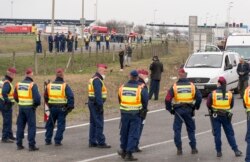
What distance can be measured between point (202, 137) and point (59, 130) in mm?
3908

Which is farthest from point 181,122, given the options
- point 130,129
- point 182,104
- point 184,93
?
point 130,129

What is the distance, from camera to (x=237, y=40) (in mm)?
35562

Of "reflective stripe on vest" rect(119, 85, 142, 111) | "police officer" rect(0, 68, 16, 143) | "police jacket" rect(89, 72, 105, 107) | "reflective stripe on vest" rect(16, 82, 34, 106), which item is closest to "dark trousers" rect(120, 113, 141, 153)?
"reflective stripe on vest" rect(119, 85, 142, 111)

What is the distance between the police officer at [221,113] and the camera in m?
13.0

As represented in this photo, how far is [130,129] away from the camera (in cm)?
1271

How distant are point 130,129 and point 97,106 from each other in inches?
66.3

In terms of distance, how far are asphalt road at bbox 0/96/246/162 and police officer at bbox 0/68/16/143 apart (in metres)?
0.42

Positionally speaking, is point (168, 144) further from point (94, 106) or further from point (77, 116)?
point (77, 116)

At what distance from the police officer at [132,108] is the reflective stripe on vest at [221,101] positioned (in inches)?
61.3

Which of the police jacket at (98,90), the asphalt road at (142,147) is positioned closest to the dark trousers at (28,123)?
the asphalt road at (142,147)

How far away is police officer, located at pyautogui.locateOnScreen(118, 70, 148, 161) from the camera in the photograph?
41.6ft

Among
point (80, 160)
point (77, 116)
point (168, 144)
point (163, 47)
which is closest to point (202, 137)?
point (168, 144)

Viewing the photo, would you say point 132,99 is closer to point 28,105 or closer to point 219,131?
point 219,131

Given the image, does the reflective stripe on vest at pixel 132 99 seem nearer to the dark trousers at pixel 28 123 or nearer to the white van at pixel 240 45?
the dark trousers at pixel 28 123
